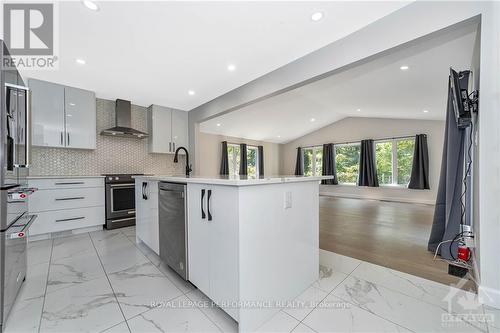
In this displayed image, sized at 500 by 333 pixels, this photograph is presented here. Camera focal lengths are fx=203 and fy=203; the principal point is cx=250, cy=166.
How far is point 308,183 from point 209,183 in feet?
2.78

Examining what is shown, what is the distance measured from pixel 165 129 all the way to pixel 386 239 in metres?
4.53

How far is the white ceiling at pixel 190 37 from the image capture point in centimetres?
181

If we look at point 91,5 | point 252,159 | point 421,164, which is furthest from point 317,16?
point 252,159

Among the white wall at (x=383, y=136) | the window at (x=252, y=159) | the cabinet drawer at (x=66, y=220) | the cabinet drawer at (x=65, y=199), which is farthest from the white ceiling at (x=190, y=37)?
the white wall at (x=383, y=136)

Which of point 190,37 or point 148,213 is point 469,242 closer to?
Result: point 148,213

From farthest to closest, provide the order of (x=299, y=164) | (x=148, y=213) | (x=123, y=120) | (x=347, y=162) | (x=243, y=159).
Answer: (x=299, y=164)
(x=243, y=159)
(x=347, y=162)
(x=123, y=120)
(x=148, y=213)

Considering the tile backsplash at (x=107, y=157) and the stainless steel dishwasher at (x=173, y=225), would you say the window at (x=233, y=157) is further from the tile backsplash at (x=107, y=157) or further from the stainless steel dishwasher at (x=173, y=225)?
the stainless steel dishwasher at (x=173, y=225)

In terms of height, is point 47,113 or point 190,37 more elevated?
point 190,37

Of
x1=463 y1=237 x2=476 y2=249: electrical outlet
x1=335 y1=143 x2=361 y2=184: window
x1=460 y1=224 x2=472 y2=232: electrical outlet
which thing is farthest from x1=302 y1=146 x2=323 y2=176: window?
x1=463 y1=237 x2=476 y2=249: electrical outlet

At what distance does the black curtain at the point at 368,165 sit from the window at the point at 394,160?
7.7 inches

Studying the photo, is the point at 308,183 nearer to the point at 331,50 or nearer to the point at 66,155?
the point at 331,50

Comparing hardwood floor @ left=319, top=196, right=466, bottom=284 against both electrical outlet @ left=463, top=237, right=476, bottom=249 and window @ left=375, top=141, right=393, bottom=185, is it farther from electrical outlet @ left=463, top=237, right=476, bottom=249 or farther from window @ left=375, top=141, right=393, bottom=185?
window @ left=375, top=141, right=393, bottom=185

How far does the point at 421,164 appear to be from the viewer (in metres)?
5.70

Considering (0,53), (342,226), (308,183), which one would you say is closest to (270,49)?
(308,183)
